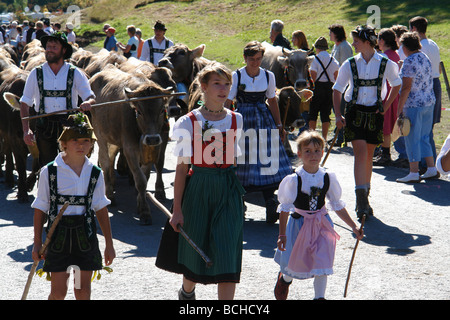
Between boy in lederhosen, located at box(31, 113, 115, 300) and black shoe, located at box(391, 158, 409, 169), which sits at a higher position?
boy in lederhosen, located at box(31, 113, 115, 300)

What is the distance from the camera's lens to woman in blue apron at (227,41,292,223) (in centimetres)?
853

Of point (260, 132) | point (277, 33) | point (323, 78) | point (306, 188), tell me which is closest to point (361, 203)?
point (260, 132)

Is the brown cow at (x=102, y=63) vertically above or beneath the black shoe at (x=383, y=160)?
above

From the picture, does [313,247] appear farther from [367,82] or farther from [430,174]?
[430,174]

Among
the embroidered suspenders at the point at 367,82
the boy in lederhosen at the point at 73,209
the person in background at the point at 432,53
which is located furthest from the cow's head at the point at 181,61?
the boy in lederhosen at the point at 73,209

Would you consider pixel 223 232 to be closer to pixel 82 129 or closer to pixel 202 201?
pixel 202 201

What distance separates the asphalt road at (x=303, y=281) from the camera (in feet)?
20.1

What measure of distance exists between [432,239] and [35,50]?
10432 millimetres

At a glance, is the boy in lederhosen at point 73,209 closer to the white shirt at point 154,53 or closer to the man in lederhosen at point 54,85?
the man in lederhosen at point 54,85

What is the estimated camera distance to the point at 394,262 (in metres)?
6.93

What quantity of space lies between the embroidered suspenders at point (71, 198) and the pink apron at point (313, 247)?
1567mm

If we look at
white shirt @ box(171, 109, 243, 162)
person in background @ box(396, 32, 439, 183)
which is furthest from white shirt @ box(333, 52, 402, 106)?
white shirt @ box(171, 109, 243, 162)

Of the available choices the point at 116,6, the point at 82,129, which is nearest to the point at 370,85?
the point at 82,129

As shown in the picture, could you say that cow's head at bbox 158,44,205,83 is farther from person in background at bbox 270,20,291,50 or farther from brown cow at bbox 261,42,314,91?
person in background at bbox 270,20,291,50
